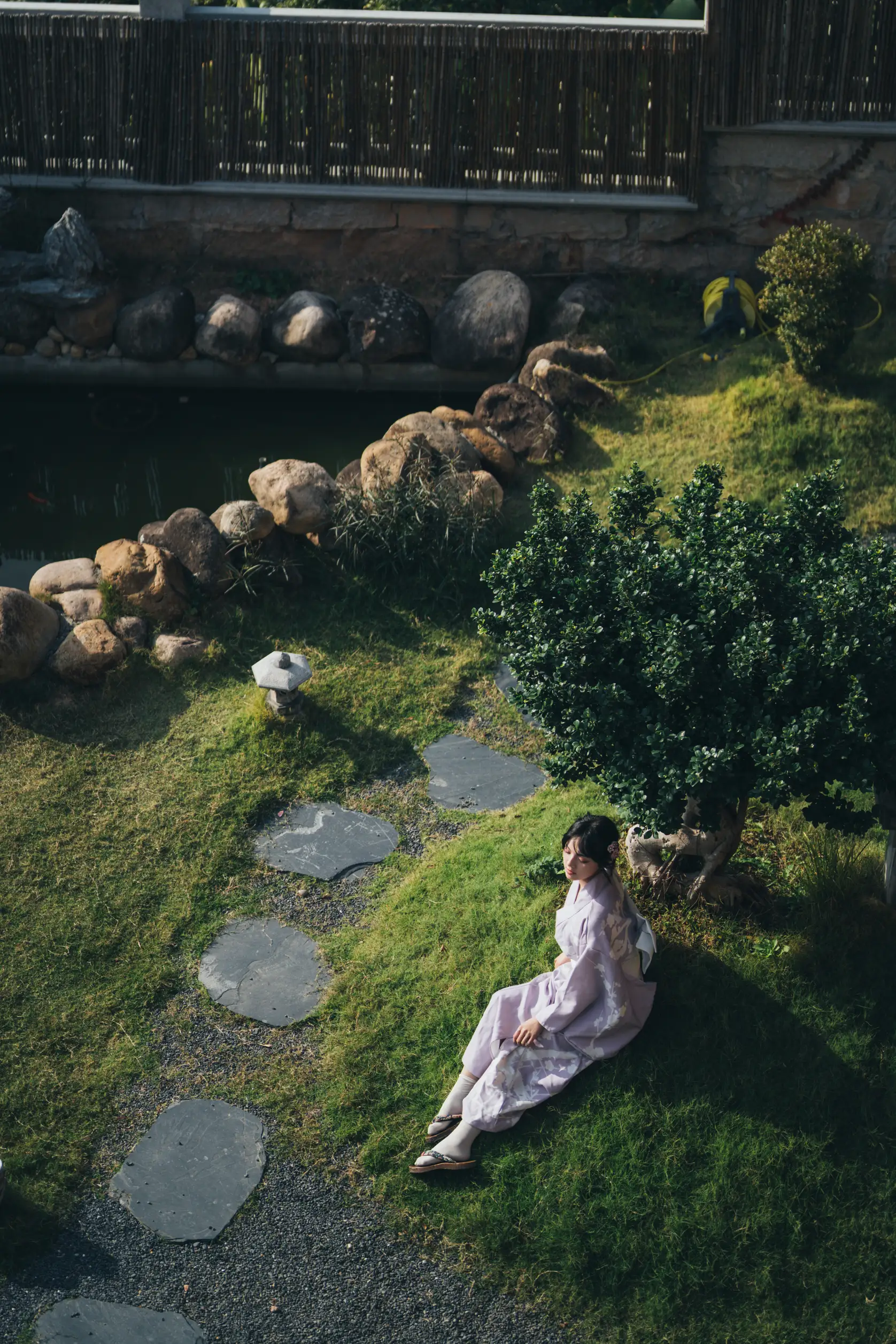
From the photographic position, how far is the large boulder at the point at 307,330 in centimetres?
1166

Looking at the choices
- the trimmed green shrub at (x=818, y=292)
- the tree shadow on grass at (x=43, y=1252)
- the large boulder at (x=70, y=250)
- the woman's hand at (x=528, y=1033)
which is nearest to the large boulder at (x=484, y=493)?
the trimmed green shrub at (x=818, y=292)

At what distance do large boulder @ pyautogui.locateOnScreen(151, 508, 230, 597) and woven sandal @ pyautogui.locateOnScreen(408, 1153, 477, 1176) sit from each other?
448cm

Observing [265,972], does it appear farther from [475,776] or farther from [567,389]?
[567,389]

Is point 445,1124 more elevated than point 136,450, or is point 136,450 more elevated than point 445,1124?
point 136,450

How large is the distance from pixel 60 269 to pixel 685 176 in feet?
19.4

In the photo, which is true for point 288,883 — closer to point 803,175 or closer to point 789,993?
point 789,993

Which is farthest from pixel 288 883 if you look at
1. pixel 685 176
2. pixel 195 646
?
pixel 685 176

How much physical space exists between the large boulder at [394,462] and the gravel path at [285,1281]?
5.12m

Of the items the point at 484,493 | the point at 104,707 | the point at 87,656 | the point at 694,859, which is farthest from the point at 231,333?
the point at 694,859

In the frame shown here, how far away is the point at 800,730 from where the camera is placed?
4828 millimetres

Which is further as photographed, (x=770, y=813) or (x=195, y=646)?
(x=195, y=646)

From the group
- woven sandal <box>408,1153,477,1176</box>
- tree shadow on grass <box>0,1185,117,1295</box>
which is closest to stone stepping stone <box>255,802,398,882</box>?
woven sandal <box>408,1153,477,1176</box>

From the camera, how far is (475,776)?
7.30 m

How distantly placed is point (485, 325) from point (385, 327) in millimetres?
933
